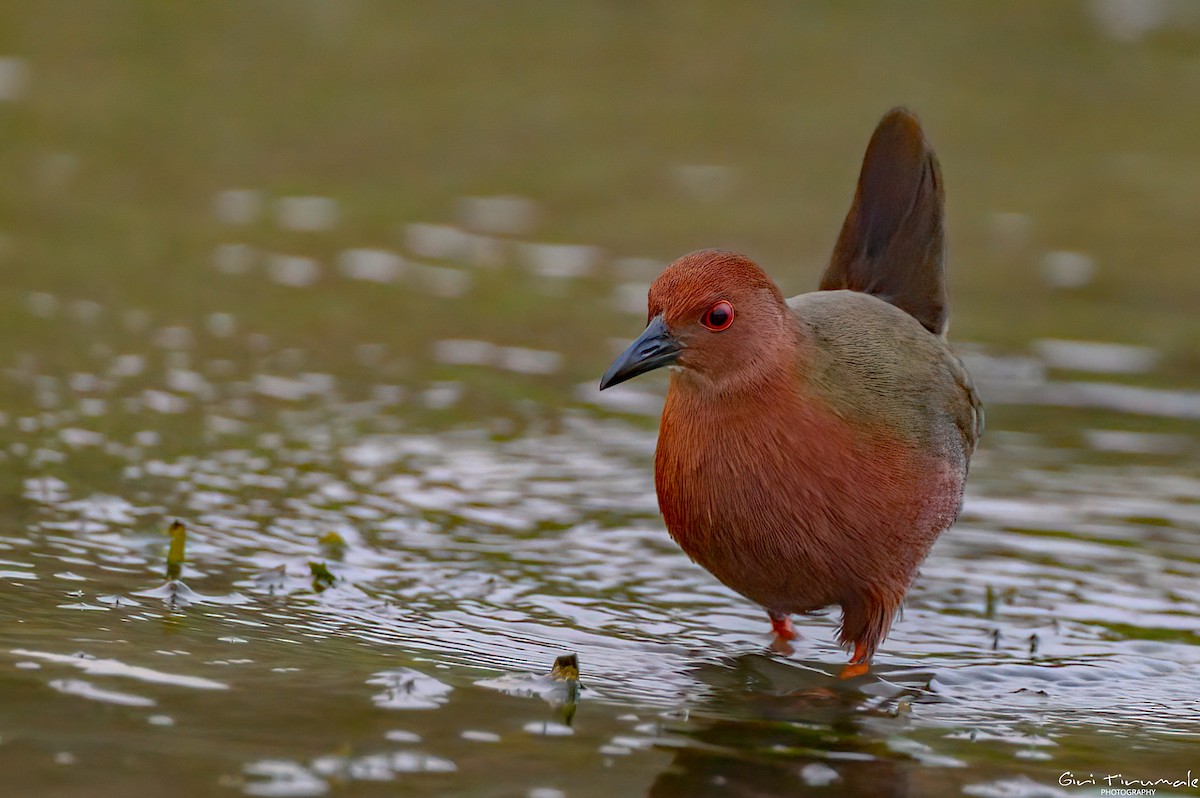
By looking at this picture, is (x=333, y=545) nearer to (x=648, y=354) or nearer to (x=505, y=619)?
(x=505, y=619)

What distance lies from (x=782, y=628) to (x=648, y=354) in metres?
1.12

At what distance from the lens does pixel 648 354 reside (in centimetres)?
494

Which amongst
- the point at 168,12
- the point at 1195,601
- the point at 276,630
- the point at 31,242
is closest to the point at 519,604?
the point at 276,630

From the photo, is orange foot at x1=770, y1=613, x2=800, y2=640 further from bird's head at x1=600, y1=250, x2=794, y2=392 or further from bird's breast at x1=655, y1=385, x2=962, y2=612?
bird's head at x1=600, y1=250, x2=794, y2=392

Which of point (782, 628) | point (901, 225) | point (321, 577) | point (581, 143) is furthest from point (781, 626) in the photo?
point (581, 143)

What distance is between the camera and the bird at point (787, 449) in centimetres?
489

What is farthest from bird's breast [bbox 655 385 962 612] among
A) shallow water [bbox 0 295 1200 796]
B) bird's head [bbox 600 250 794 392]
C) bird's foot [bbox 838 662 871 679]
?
shallow water [bbox 0 295 1200 796]

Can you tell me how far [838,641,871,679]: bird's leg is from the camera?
5.07 metres

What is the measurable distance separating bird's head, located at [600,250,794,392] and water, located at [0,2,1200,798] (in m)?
0.90

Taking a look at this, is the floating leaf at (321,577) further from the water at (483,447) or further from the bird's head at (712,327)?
the bird's head at (712,327)

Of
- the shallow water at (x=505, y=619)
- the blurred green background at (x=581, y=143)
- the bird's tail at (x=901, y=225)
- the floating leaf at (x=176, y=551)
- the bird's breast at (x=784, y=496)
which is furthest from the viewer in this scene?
the blurred green background at (x=581, y=143)

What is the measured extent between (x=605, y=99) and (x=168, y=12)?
445 centimetres

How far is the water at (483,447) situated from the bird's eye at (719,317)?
1.02 metres

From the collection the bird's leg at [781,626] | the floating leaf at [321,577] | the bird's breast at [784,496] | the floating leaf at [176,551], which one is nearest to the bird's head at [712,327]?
the bird's breast at [784,496]
